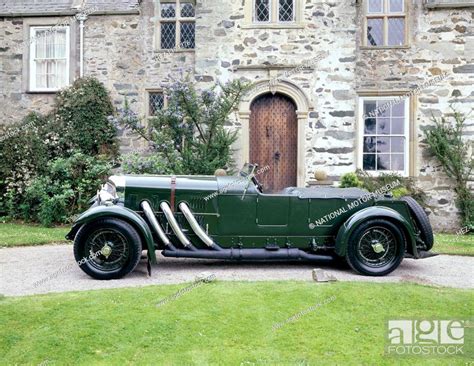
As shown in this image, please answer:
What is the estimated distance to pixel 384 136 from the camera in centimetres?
1218

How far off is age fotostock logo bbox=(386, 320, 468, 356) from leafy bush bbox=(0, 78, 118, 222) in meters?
8.91

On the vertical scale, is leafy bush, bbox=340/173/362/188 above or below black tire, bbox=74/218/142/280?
above

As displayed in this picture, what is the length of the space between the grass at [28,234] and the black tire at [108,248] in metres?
3.30

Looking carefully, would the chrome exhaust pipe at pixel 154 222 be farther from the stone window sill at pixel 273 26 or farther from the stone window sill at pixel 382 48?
the stone window sill at pixel 382 48

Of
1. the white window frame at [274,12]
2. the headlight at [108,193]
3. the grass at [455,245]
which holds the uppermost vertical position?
the white window frame at [274,12]

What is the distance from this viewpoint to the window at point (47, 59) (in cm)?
1374

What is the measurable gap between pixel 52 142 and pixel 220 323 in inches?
377

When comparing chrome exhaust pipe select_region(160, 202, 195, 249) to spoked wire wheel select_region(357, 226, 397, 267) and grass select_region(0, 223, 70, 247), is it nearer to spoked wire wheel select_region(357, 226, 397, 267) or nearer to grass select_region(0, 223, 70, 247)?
spoked wire wheel select_region(357, 226, 397, 267)

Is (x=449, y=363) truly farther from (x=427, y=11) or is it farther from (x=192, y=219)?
(x=427, y=11)

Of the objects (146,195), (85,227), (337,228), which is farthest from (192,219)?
(337,228)

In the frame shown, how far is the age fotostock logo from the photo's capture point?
420cm

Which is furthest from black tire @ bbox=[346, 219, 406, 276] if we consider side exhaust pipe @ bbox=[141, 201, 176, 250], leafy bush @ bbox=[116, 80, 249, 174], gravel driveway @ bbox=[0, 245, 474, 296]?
leafy bush @ bbox=[116, 80, 249, 174]

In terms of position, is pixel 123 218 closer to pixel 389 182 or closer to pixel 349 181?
pixel 349 181

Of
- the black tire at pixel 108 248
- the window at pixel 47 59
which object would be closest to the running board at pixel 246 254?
the black tire at pixel 108 248
